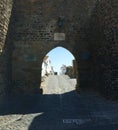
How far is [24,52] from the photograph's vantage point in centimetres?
1413

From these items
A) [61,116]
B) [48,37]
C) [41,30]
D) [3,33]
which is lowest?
[61,116]

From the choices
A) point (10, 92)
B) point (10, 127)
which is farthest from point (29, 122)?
point (10, 92)

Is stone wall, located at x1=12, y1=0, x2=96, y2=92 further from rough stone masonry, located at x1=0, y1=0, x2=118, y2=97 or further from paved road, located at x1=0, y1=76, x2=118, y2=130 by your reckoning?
paved road, located at x1=0, y1=76, x2=118, y2=130

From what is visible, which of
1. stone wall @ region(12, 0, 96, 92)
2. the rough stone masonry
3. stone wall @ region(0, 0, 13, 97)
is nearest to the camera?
stone wall @ region(0, 0, 13, 97)

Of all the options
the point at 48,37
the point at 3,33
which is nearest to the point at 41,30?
the point at 48,37

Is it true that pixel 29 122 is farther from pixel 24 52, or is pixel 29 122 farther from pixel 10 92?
pixel 24 52

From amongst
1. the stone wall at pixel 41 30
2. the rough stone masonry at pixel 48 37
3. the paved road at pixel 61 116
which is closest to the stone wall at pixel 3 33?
the paved road at pixel 61 116

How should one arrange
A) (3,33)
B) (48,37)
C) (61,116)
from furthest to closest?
1. (48,37)
2. (3,33)
3. (61,116)

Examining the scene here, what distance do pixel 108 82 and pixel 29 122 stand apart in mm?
4910

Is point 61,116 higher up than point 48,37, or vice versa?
point 48,37

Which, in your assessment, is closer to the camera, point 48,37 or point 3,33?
point 3,33

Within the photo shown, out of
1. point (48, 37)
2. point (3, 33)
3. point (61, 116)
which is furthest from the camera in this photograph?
point (48, 37)

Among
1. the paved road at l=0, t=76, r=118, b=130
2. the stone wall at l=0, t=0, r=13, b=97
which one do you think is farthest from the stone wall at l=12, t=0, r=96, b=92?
the paved road at l=0, t=76, r=118, b=130

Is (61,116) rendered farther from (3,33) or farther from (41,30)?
(41,30)
